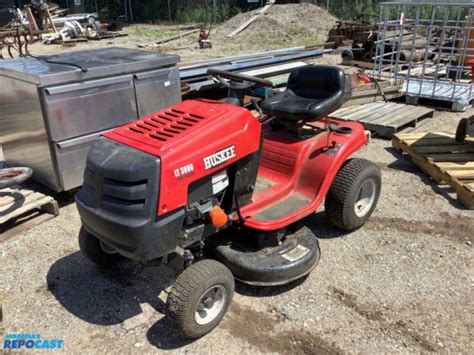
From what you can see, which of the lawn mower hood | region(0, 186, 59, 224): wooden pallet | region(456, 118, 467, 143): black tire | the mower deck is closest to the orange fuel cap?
the lawn mower hood

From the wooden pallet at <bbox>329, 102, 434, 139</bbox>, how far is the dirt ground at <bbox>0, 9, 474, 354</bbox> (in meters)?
2.11

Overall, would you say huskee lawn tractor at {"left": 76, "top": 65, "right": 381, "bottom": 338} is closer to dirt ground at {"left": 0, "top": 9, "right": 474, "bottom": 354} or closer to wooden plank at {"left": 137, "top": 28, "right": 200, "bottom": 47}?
dirt ground at {"left": 0, "top": 9, "right": 474, "bottom": 354}

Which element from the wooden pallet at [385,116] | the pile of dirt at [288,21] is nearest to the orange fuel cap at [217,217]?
the wooden pallet at [385,116]

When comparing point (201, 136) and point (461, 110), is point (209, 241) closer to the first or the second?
point (201, 136)

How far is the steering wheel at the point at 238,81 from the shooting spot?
118 inches

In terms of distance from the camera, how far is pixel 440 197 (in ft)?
14.6

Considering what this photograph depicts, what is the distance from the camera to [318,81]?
3697 mm

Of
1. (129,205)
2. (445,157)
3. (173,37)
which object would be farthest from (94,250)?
(173,37)

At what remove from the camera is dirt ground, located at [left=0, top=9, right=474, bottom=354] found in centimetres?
271

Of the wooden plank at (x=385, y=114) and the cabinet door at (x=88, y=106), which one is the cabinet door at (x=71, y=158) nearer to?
the cabinet door at (x=88, y=106)

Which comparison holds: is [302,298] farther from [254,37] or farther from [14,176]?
[254,37]

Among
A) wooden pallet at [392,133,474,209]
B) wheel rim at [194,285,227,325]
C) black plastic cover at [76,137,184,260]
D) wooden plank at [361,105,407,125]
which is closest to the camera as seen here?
black plastic cover at [76,137,184,260]

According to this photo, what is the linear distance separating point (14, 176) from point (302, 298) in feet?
9.51

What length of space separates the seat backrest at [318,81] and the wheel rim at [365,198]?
802mm
